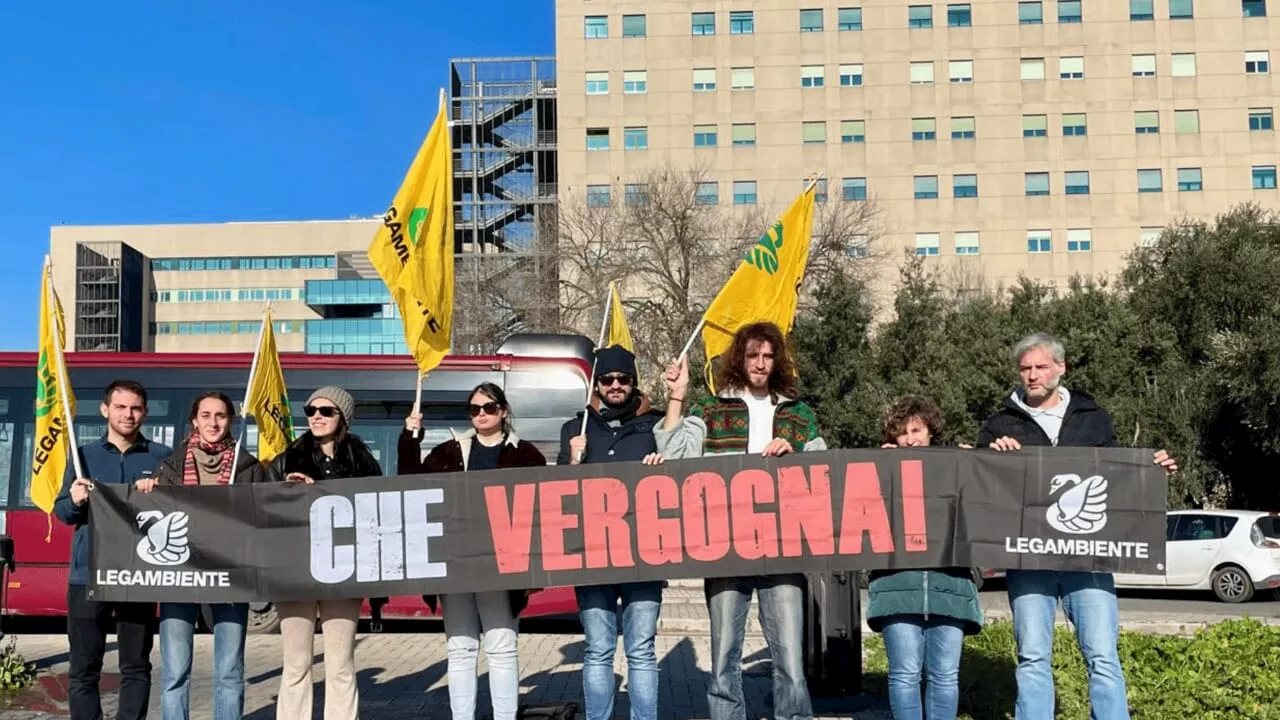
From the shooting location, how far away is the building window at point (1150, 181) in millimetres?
59875

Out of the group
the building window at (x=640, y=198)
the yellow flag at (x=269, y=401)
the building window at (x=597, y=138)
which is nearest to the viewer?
the yellow flag at (x=269, y=401)

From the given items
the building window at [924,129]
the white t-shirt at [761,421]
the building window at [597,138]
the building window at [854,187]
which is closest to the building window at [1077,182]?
the building window at [924,129]

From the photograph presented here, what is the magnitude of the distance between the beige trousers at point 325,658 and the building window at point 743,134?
5592 cm

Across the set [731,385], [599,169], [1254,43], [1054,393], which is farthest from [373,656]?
[1254,43]

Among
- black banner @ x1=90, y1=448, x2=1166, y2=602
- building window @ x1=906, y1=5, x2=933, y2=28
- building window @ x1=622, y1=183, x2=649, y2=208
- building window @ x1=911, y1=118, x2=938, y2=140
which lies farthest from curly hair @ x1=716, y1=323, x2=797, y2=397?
building window @ x1=906, y1=5, x2=933, y2=28

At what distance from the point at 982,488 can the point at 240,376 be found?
9851 millimetres

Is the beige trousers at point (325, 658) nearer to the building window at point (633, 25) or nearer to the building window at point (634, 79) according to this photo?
the building window at point (634, 79)

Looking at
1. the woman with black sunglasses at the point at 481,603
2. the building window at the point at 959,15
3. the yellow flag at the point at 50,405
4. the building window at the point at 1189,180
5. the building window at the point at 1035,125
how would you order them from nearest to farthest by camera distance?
the woman with black sunglasses at the point at 481,603, the yellow flag at the point at 50,405, the building window at the point at 1189,180, the building window at the point at 1035,125, the building window at the point at 959,15

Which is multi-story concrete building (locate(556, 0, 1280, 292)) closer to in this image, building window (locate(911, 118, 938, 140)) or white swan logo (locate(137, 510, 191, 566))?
building window (locate(911, 118, 938, 140))

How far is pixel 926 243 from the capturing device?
60.5 m

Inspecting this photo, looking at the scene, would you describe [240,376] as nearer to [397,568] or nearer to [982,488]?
[397,568]

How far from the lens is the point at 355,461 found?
22.4 feet

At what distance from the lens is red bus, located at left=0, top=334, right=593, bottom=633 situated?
1284 cm

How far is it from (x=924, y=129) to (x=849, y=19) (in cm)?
717
